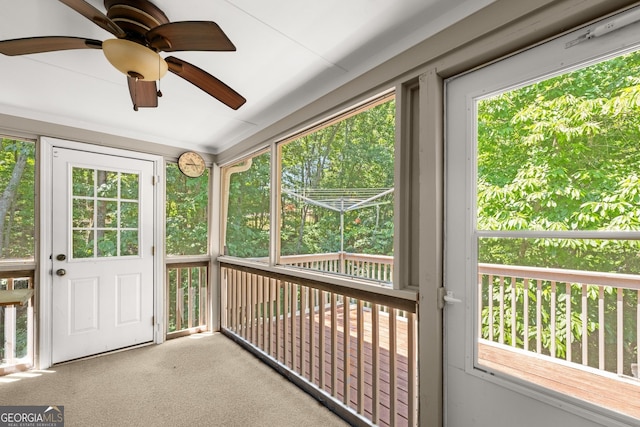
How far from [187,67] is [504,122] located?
157 cm

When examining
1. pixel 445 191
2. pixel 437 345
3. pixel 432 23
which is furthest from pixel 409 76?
pixel 437 345

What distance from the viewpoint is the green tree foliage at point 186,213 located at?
393cm

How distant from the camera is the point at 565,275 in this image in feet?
3.99

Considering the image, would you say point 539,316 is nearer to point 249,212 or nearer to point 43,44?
point 43,44

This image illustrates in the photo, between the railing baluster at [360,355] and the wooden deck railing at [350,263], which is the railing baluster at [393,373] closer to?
the railing baluster at [360,355]

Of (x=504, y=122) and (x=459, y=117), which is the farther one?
(x=459, y=117)

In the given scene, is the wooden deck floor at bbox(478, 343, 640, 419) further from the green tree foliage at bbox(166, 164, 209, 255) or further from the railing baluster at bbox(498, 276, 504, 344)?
the green tree foliage at bbox(166, 164, 209, 255)

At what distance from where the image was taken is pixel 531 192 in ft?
4.16

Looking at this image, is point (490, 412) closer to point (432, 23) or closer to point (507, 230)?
point (507, 230)

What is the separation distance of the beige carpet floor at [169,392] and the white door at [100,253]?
266 millimetres

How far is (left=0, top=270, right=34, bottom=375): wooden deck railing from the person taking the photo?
2.69 metres

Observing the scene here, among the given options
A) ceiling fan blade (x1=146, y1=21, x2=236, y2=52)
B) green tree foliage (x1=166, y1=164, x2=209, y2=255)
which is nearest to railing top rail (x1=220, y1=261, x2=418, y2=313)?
green tree foliage (x1=166, y1=164, x2=209, y2=255)

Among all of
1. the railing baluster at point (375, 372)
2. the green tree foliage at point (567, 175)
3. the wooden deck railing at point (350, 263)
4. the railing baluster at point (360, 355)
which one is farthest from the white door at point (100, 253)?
the green tree foliage at point (567, 175)

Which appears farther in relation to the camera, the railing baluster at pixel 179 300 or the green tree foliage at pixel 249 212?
the green tree foliage at pixel 249 212
